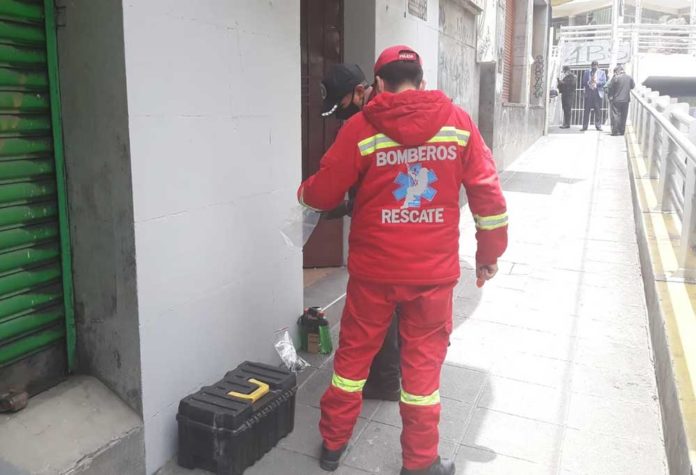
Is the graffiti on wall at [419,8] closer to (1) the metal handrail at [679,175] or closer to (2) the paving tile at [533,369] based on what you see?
(1) the metal handrail at [679,175]

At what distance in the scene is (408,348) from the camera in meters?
2.96

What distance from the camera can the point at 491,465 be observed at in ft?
10.4

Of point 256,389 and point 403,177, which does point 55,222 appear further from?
point 403,177

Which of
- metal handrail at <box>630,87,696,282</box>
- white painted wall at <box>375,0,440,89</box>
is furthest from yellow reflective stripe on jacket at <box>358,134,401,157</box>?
white painted wall at <box>375,0,440,89</box>

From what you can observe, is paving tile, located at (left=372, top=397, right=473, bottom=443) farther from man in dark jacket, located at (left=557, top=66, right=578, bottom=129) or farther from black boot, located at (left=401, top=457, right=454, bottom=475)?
man in dark jacket, located at (left=557, top=66, right=578, bottom=129)

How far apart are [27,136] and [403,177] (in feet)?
5.16

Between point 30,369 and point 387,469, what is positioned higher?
point 30,369

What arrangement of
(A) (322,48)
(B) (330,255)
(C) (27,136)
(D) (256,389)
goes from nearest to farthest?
(C) (27,136)
(D) (256,389)
(A) (322,48)
(B) (330,255)

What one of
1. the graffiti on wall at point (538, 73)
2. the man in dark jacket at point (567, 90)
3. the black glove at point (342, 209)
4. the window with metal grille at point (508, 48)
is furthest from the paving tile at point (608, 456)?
the man in dark jacket at point (567, 90)

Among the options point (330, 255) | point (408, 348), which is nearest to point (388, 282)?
point (408, 348)

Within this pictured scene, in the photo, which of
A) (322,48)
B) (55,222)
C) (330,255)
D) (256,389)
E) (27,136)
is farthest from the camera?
(330,255)

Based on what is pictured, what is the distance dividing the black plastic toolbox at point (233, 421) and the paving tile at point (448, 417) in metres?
0.57

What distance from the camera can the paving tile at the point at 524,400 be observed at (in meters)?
3.67

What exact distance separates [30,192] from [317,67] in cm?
320
